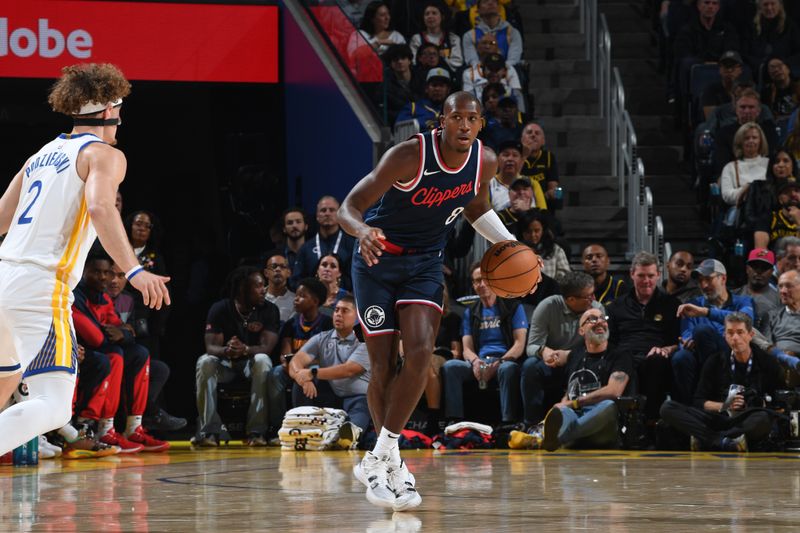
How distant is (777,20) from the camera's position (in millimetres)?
14602

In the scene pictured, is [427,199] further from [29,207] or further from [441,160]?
[29,207]

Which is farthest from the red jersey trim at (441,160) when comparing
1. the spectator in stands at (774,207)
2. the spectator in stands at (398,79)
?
the spectator in stands at (398,79)

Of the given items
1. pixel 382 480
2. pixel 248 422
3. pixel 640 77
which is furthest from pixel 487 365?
pixel 640 77

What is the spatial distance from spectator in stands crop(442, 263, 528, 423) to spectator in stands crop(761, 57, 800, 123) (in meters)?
4.64

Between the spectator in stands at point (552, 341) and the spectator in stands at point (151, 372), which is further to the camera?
the spectator in stands at point (151, 372)

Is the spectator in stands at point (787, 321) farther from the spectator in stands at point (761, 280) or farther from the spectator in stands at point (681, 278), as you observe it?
the spectator in stands at point (681, 278)

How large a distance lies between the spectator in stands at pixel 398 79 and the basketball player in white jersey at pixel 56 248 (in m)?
7.85

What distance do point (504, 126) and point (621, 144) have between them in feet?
4.82

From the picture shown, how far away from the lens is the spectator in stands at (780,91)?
13.5 m

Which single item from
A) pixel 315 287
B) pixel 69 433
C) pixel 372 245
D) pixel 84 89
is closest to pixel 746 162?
pixel 315 287

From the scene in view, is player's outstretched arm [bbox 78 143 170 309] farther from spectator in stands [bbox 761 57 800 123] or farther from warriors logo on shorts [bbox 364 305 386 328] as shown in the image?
spectator in stands [bbox 761 57 800 123]

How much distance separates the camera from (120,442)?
995 centimetres

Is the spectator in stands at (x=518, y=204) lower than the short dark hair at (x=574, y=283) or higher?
higher

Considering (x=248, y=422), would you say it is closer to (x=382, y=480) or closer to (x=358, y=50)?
(x=358, y=50)
